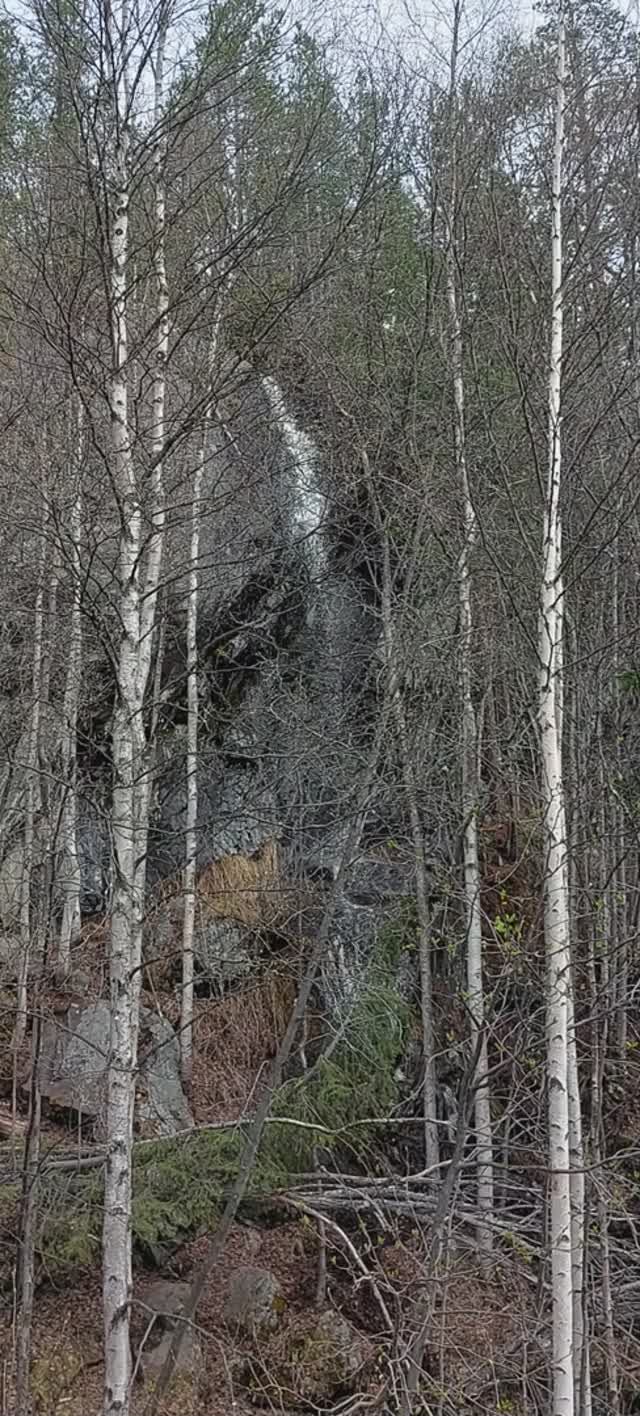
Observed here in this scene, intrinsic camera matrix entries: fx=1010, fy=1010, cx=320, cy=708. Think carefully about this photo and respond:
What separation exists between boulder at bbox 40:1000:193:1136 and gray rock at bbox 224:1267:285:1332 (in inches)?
44.7

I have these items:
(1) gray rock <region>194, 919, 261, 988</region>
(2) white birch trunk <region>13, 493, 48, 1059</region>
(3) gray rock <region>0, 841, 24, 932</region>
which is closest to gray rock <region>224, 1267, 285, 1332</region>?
(2) white birch trunk <region>13, 493, 48, 1059</region>

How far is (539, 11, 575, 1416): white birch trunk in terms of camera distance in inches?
155

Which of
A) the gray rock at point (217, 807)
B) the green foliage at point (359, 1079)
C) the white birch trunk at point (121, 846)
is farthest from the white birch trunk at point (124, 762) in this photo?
the gray rock at point (217, 807)

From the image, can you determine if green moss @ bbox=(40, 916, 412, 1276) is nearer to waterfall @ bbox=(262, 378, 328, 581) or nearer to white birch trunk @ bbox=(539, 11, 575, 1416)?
white birch trunk @ bbox=(539, 11, 575, 1416)

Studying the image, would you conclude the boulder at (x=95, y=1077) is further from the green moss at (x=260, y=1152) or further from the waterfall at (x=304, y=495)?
the waterfall at (x=304, y=495)

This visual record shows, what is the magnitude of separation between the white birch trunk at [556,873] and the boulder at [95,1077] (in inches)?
158

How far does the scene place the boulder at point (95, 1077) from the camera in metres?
7.55

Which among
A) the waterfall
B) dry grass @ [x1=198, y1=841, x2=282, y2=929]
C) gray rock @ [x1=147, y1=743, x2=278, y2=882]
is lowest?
dry grass @ [x1=198, y1=841, x2=282, y2=929]

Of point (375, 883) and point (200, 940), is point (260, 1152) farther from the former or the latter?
point (375, 883)

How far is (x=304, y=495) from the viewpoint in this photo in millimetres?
10352

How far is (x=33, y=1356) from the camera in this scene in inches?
240

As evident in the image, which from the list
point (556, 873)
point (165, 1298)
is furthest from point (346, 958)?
point (556, 873)

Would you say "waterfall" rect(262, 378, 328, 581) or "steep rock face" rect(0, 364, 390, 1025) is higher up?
"waterfall" rect(262, 378, 328, 581)

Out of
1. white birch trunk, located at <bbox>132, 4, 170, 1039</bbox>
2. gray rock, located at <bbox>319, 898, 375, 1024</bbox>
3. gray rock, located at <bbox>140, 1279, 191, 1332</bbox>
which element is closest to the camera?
white birch trunk, located at <bbox>132, 4, 170, 1039</bbox>
